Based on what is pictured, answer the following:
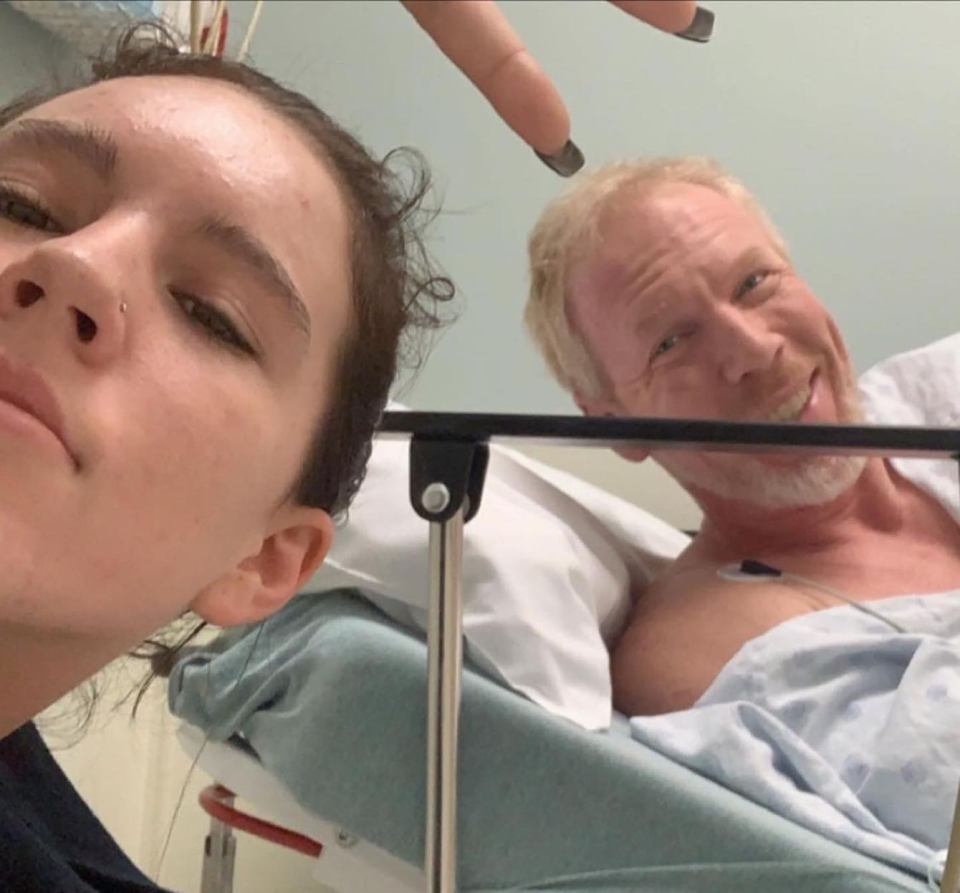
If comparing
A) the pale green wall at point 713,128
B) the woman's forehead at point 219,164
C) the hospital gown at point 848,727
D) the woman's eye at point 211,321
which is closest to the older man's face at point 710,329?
the pale green wall at point 713,128

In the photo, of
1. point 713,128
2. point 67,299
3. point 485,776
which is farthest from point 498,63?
point 713,128

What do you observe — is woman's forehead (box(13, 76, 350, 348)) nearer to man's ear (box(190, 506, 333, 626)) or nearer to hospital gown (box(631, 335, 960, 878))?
man's ear (box(190, 506, 333, 626))

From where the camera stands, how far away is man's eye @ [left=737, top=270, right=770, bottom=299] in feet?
4.40

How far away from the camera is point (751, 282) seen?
4.43ft

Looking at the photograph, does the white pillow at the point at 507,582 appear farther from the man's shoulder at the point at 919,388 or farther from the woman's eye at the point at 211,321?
the man's shoulder at the point at 919,388

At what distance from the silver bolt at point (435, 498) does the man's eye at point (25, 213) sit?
0.31 metres

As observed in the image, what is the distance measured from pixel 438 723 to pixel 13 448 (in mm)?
440

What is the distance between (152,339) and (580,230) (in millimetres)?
919

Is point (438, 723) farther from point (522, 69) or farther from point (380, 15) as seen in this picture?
point (380, 15)

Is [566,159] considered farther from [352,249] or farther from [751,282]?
[751,282]

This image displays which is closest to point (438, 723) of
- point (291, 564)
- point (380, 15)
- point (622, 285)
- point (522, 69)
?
point (291, 564)

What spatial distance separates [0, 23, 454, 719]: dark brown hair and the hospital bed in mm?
49

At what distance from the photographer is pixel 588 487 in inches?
57.7

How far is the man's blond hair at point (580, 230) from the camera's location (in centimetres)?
143
